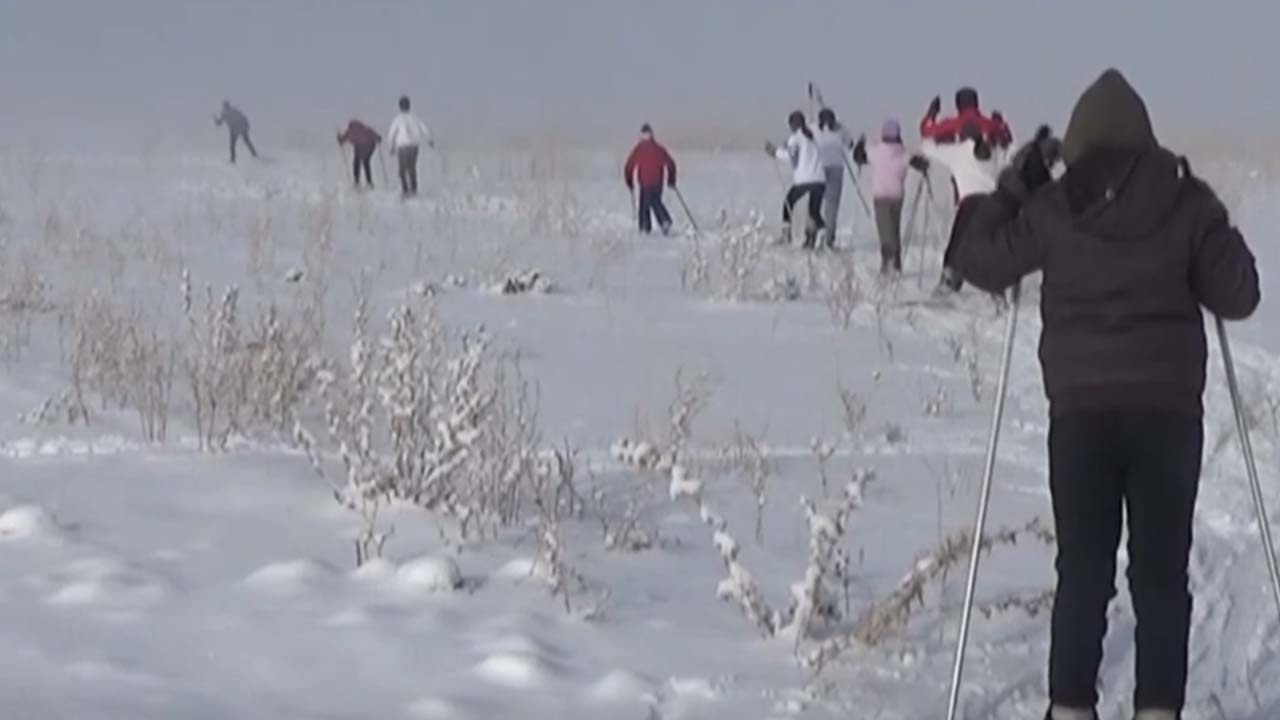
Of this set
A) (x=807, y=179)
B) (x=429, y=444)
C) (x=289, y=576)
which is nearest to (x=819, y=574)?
(x=289, y=576)

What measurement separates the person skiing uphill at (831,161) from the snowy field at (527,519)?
255 inches

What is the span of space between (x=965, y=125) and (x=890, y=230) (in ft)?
9.61

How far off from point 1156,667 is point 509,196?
1932 centimetres

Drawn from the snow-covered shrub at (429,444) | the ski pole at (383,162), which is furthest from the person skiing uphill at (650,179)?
the snow-covered shrub at (429,444)

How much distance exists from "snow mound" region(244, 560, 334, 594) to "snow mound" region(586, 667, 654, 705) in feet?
3.88

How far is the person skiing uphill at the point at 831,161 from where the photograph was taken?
20.4 metres

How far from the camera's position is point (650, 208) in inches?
877

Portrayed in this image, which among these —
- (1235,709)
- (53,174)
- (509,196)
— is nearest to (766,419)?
(1235,709)

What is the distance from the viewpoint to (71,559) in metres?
6.52

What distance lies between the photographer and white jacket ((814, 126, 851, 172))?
20453 millimetres

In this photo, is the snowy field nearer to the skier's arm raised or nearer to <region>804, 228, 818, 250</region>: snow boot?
the skier's arm raised

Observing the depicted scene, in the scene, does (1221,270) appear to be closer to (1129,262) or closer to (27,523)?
(1129,262)

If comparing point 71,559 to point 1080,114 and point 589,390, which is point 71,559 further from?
point 589,390

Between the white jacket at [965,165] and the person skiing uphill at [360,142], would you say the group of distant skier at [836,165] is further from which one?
the person skiing uphill at [360,142]
